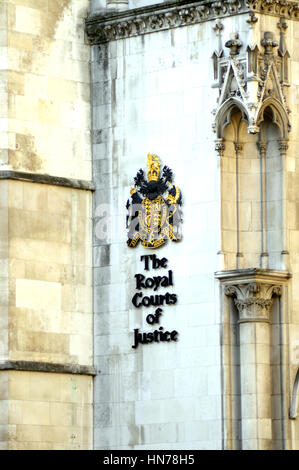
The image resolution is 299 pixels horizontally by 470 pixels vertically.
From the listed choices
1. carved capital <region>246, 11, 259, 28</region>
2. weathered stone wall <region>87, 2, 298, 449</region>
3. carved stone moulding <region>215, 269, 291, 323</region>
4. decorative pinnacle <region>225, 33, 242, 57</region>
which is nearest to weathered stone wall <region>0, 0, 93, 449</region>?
weathered stone wall <region>87, 2, 298, 449</region>

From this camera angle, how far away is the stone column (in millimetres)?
42062

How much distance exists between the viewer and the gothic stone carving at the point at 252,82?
42531 millimetres

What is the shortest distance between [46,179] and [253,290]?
493 cm

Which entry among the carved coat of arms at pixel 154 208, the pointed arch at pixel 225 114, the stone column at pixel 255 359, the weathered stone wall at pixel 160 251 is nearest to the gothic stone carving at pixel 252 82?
the pointed arch at pixel 225 114

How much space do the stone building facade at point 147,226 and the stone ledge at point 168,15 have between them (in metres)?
0.04

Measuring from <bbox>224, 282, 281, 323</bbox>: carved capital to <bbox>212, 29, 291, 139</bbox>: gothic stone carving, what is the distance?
2.92 metres

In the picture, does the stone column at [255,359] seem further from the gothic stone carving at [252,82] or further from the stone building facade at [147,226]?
the gothic stone carving at [252,82]

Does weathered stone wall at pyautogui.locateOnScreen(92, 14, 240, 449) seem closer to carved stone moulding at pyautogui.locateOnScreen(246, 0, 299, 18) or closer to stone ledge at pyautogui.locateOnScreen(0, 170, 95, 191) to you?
stone ledge at pyautogui.locateOnScreen(0, 170, 95, 191)

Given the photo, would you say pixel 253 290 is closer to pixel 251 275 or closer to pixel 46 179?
pixel 251 275

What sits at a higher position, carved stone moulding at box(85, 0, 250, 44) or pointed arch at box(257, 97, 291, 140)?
carved stone moulding at box(85, 0, 250, 44)

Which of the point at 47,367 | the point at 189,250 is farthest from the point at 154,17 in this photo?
the point at 47,367

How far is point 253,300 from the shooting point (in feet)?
139
